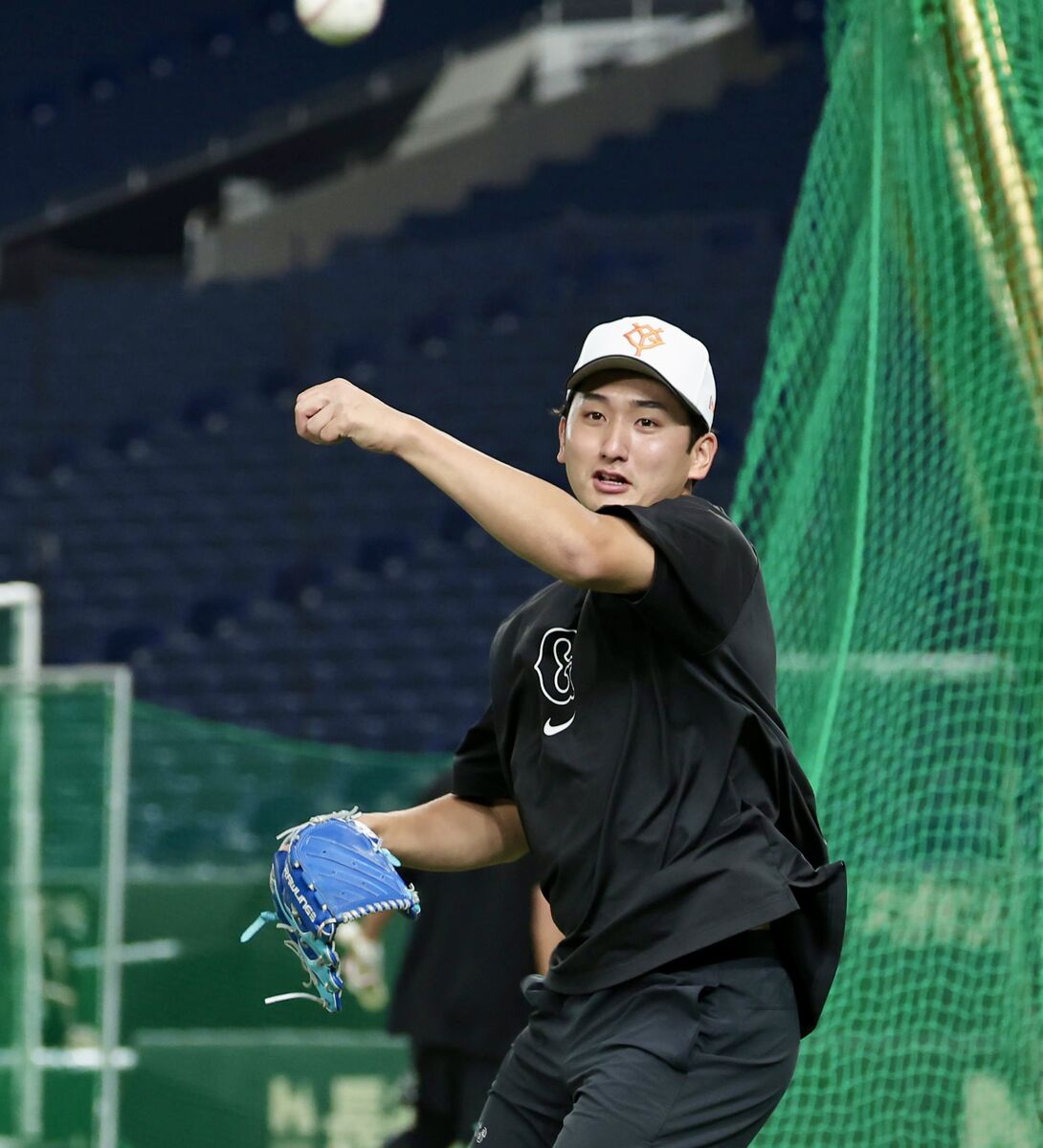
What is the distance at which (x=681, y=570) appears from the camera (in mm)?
2602

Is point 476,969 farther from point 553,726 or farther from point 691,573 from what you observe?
point 691,573

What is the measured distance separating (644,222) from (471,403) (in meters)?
1.97

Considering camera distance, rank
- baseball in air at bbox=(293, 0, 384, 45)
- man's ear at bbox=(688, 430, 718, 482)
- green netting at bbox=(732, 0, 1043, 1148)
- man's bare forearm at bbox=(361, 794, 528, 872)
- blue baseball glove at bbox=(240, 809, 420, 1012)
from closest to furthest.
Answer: blue baseball glove at bbox=(240, 809, 420, 1012)
man's ear at bbox=(688, 430, 718, 482)
man's bare forearm at bbox=(361, 794, 528, 872)
green netting at bbox=(732, 0, 1043, 1148)
baseball in air at bbox=(293, 0, 384, 45)

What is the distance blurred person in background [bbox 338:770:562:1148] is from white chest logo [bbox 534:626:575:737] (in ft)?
7.59

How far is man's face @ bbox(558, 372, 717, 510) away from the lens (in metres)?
2.82

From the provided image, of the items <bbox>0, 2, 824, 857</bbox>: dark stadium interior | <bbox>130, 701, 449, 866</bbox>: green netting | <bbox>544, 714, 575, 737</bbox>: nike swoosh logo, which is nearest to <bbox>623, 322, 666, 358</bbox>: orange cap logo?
<bbox>544, 714, 575, 737</bbox>: nike swoosh logo

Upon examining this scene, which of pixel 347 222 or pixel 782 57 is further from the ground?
pixel 782 57

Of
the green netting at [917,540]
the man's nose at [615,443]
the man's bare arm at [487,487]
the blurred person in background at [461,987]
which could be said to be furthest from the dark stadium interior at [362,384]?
the man's bare arm at [487,487]

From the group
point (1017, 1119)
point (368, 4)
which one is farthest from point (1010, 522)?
point (368, 4)

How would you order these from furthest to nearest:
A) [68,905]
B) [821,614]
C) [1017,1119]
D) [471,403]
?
[471,403], [68,905], [821,614], [1017,1119]

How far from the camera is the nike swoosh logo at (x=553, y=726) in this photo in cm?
277

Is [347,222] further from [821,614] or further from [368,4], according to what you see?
[821,614]

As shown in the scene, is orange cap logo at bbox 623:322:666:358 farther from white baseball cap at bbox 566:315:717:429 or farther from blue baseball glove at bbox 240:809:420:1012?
blue baseball glove at bbox 240:809:420:1012

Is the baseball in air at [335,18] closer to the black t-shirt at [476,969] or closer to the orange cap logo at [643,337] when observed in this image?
the black t-shirt at [476,969]
